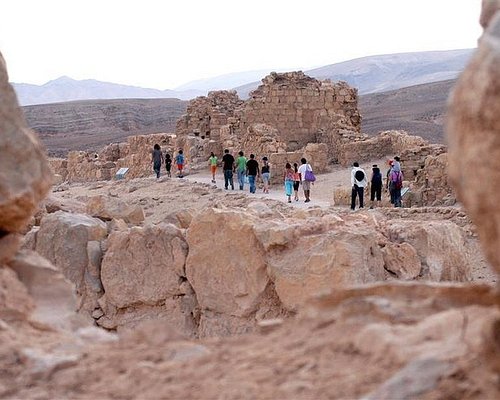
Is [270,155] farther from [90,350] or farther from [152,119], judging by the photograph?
[152,119]

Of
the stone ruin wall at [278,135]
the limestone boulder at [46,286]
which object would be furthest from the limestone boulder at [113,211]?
the stone ruin wall at [278,135]

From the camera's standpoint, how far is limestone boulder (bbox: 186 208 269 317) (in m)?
7.62

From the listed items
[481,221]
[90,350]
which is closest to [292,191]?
[90,350]

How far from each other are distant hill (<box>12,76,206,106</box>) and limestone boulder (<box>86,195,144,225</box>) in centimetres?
16085

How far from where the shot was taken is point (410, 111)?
60781 mm

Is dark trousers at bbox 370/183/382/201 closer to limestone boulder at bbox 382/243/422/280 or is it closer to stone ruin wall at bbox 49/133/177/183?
limestone boulder at bbox 382/243/422/280

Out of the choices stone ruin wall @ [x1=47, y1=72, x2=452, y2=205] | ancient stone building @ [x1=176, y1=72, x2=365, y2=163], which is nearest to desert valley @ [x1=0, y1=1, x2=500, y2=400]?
stone ruin wall @ [x1=47, y1=72, x2=452, y2=205]

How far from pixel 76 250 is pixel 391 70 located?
132m

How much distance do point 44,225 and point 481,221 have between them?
6.79 m

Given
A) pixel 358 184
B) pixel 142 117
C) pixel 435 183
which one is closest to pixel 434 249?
pixel 358 184

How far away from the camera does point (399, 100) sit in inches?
2768

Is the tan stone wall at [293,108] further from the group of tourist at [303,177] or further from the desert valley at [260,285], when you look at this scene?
the desert valley at [260,285]

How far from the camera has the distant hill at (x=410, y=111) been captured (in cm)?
4778

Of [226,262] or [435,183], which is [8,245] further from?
[435,183]
